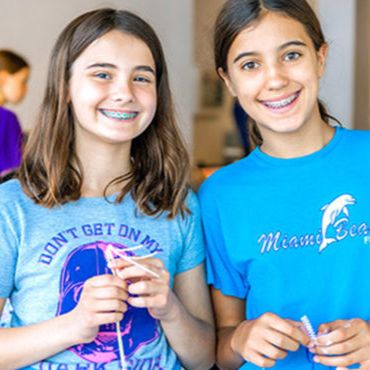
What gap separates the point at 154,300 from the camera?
46.0 inches

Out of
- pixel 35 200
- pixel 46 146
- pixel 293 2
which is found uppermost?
pixel 293 2

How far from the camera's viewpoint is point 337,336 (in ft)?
3.69

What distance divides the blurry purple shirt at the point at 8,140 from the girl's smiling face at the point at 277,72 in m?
2.39

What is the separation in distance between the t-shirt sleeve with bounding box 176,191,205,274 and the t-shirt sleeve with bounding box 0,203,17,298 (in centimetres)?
32

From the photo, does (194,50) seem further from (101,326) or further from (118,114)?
(101,326)

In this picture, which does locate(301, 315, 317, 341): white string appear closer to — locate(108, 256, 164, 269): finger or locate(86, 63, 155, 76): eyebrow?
locate(108, 256, 164, 269): finger

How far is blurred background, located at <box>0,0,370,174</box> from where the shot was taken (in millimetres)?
4441

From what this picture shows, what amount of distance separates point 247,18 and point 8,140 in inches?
97.2

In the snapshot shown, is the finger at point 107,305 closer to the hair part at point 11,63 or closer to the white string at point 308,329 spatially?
the white string at point 308,329

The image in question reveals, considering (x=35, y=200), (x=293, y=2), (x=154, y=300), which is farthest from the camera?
(x=293, y=2)

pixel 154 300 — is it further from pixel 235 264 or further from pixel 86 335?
pixel 235 264

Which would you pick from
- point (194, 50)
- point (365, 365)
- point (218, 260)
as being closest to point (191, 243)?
point (218, 260)

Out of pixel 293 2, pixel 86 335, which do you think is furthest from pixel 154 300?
pixel 293 2

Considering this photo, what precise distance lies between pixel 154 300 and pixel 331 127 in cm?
55
